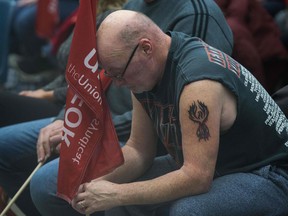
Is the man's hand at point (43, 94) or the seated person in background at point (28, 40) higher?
the man's hand at point (43, 94)

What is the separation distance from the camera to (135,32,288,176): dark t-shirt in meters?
1.78

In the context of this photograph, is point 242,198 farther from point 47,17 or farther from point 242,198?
point 47,17

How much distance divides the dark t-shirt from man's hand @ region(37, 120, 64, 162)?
0.59 meters

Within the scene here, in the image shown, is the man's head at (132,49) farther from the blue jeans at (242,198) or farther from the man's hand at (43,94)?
the man's hand at (43,94)

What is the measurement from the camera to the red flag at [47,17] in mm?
4754

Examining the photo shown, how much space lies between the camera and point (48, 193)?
224 cm

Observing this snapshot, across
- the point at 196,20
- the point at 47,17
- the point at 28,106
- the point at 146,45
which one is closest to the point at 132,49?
the point at 146,45

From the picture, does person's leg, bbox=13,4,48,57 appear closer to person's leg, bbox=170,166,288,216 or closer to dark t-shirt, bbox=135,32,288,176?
dark t-shirt, bbox=135,32,288,176

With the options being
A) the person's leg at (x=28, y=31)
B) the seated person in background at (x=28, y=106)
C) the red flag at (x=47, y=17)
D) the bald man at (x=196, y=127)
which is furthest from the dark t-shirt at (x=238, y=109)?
the person's leg at (x=28, y=31)

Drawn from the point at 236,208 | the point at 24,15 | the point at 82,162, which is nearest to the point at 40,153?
the point at 82,162

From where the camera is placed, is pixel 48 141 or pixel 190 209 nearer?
pixel 190 209

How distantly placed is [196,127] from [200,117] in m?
0.03

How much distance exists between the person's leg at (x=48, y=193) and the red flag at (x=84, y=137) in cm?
18

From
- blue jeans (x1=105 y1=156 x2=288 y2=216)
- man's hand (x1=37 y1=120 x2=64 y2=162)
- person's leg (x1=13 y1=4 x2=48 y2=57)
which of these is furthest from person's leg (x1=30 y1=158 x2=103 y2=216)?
person's leg (x1=13 y1=4 x2=48 y2=57)
